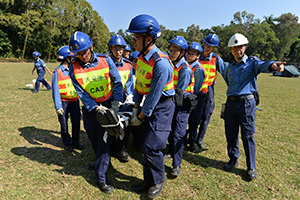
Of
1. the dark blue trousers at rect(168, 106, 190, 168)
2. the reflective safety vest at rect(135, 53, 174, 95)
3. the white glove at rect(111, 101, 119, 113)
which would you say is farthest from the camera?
the dark blue trousers at rect(168, 106, 190, 168)

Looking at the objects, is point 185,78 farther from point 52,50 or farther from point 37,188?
point 52,50

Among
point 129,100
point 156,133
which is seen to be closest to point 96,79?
point 129,100

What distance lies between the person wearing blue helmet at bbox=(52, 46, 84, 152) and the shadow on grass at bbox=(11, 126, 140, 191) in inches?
11.3

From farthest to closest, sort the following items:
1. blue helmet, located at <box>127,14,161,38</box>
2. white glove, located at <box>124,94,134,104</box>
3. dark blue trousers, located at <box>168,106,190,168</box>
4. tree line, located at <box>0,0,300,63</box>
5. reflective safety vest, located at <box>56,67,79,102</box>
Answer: tree line, located at <box>0,0,300,63</box> < reflective safety vest, located at <box>56,67,79,102</box> < white glove, located at <box>124,94,134,104</box> < dark blue trousers, located at <box>168,106,190,168</box> < blue helmet, located at <box>127,14,161,38</box>

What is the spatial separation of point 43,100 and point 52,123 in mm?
3418

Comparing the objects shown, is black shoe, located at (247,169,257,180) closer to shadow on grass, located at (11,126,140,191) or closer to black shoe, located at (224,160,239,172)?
black shoe, located at (224,160,239,172)

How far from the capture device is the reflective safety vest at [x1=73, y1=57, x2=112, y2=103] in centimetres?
331

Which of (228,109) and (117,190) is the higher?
(228,109)

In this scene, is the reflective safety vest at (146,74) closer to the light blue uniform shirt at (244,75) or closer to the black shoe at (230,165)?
the light blue uniform shirt at (244,75)

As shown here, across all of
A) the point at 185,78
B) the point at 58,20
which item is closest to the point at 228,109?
the point at 185,78

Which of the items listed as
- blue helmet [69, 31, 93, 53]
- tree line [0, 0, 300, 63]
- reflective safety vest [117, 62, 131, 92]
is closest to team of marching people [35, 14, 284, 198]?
blue helmet [69, 31, 93, 53]

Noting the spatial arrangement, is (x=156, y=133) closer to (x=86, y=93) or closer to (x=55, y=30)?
(x=86, y=93)

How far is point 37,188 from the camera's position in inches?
136

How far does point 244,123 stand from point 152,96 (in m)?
2.02
